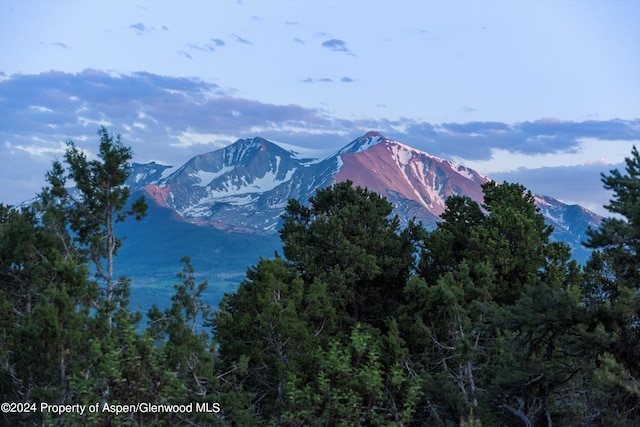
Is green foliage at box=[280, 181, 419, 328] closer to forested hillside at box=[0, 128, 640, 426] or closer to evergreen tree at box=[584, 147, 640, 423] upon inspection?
forested hillside at box=[0, 128, 640, 426]

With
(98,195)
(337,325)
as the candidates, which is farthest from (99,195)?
(337,325)

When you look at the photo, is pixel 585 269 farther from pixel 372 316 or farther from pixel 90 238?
pixel 90 238

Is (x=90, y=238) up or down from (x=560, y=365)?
up

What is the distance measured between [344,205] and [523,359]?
1851cm

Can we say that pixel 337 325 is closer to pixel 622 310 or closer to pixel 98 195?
pixel 98 195

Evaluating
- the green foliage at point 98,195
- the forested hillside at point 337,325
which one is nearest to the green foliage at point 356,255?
the forested hillside at point 337,325

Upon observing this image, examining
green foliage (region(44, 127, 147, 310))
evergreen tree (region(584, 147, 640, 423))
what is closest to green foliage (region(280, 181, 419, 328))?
green foliage (region(44, 127, 147, 310))

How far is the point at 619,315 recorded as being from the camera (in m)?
15.7

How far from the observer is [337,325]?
101 ft

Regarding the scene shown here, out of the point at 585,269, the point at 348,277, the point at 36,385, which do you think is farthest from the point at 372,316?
the point at 36,385

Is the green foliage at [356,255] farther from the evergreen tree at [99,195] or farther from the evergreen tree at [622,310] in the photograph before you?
the evergreen tree at [622,310]

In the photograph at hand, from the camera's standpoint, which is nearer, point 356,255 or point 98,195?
point 98,195

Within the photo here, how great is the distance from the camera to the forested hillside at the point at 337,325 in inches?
498

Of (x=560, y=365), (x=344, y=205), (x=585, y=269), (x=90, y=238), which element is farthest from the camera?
(x=344, y=205)
